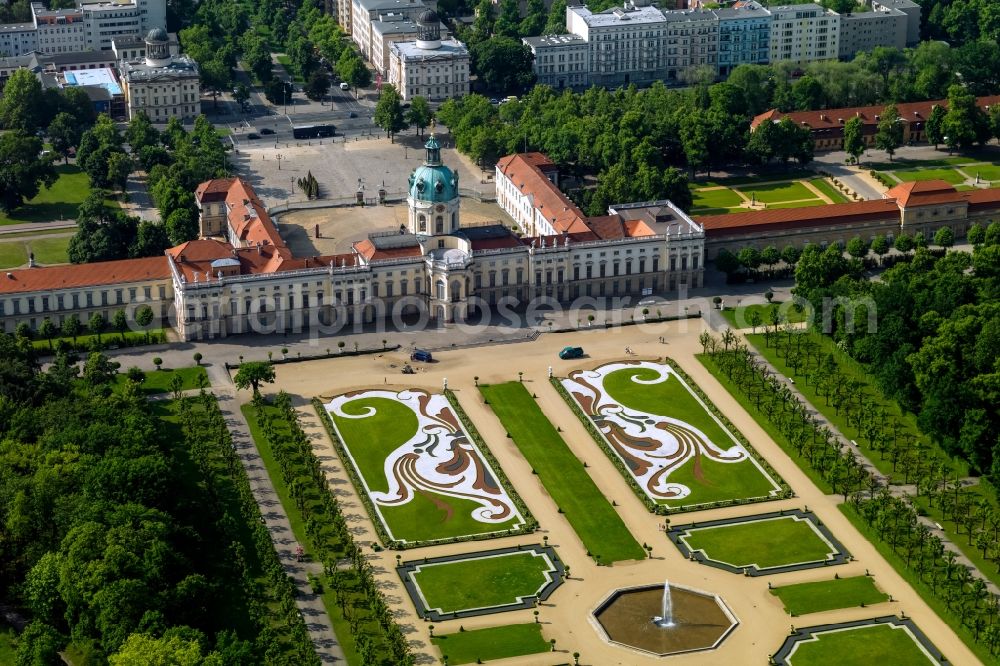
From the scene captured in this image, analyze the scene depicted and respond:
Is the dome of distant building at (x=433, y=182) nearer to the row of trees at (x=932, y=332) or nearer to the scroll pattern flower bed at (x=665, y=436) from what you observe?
the scroll pattern flower bed at (x=665, y=436)

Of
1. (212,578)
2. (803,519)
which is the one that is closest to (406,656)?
(212,578)

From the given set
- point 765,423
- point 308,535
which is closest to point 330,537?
point 308,535

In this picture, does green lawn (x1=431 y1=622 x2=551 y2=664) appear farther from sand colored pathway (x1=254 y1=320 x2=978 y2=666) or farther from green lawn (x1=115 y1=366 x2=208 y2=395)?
green lawn (x1=115 y1=366 x2=208 y2=395)

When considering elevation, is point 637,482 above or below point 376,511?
below

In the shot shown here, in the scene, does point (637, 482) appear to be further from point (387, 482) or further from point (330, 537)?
point (330, 537)

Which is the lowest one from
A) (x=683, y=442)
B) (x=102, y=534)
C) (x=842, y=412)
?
(x=683, y=442)

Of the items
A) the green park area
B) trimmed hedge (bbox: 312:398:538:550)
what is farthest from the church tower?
trimmed hedge (bbox: 312:398:538:550)

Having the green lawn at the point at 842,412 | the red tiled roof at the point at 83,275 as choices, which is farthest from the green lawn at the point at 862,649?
the red tiled roof at the point at 83,275

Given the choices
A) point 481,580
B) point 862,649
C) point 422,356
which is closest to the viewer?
point 862,649
